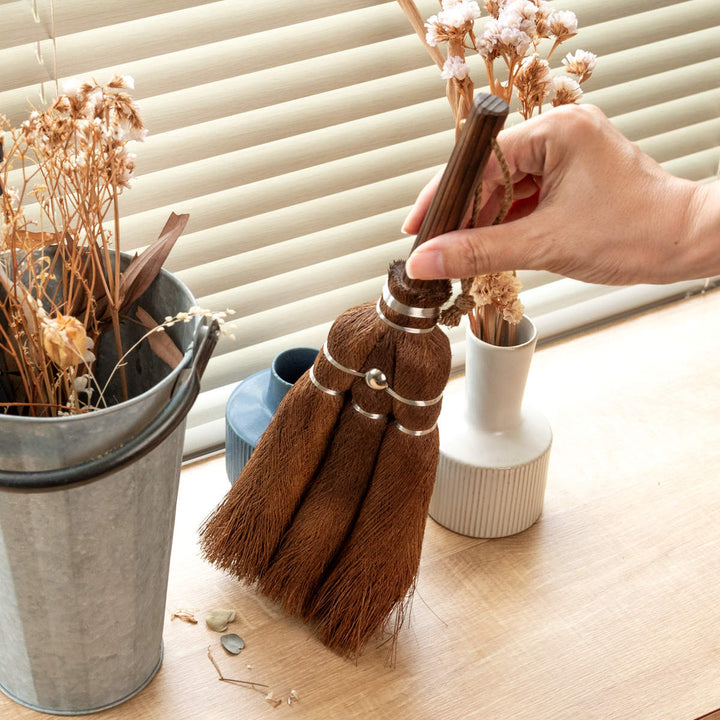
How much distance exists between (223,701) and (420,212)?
451mm

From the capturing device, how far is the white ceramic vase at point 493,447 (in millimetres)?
918

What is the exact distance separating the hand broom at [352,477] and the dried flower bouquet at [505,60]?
2.0 inches

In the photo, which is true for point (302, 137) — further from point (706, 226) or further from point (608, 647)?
point (608, 647)

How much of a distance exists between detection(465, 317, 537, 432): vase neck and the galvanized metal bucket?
303 millimetres

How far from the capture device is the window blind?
0.88 meters

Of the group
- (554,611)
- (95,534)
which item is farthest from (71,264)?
(554,611)

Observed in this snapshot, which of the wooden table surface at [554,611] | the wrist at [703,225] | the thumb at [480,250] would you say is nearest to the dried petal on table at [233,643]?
the wooden table surface at [554,611]

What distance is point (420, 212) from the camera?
824mm

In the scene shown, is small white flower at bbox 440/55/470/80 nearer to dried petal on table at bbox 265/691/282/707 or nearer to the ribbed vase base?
the ribbed vase base

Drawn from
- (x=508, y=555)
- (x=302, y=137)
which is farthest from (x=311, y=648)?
(x=302, y=137)

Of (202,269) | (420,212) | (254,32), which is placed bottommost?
(202,269)

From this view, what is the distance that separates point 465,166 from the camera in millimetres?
692

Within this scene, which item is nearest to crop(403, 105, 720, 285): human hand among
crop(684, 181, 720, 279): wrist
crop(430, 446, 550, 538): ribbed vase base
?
crop(684, 181, 720, 279): wrist

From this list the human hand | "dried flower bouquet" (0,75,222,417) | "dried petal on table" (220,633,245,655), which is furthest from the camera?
"dried petal on table" (220,633,245,655)
